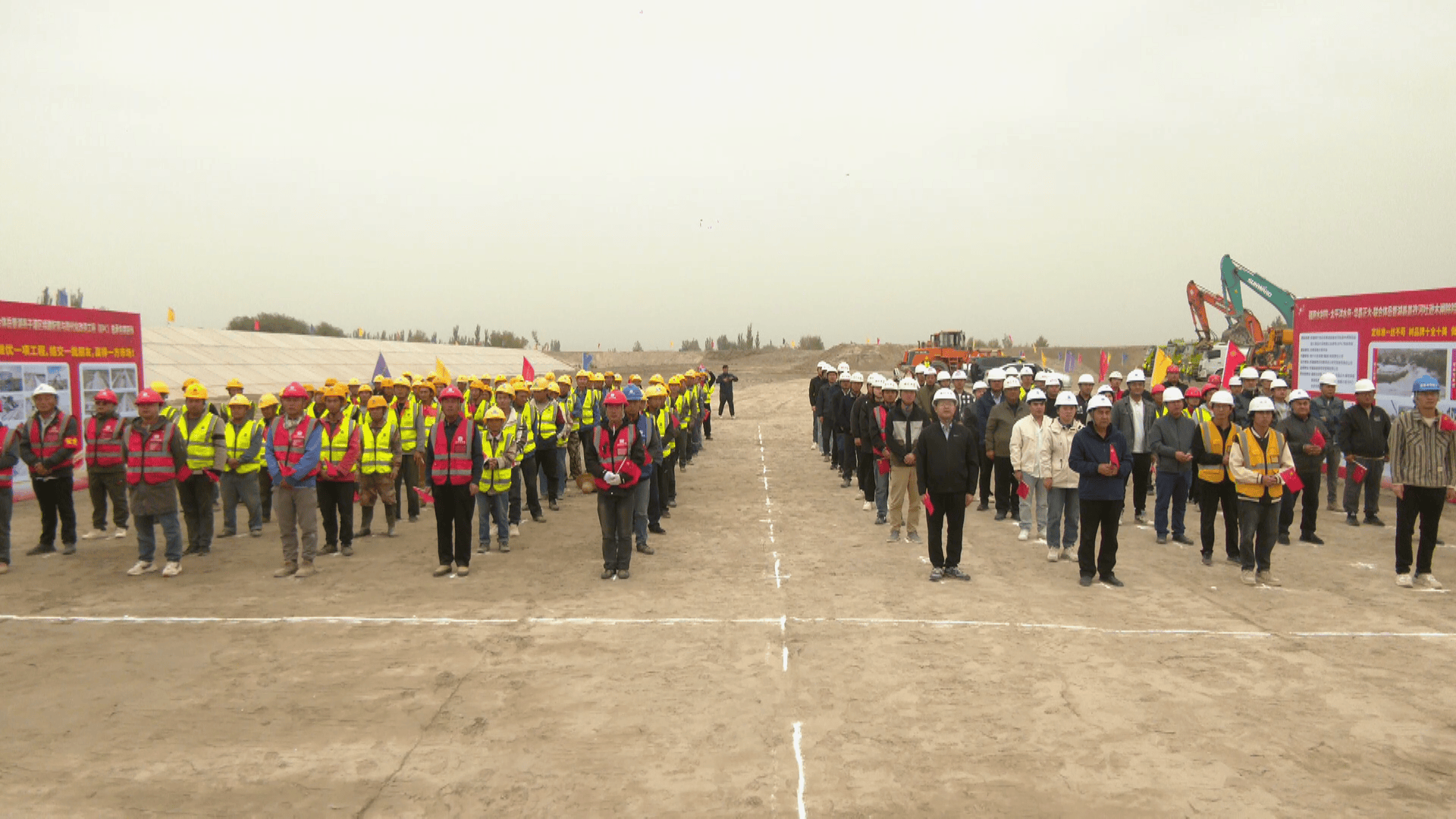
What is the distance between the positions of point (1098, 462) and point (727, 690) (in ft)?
15.4

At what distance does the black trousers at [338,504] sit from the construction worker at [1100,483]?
25.7 ft

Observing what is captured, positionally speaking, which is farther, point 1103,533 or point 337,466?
point 337,466

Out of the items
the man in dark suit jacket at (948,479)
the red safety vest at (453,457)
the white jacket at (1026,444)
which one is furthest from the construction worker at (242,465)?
the white jacket at (1026,444)

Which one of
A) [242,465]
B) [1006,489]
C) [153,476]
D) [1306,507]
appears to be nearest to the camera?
[153,476]

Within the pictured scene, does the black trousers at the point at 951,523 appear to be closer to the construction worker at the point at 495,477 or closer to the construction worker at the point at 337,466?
the construction worker at the point at 495,477

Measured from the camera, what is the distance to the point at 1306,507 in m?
10.1

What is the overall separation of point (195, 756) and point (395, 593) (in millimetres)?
3258

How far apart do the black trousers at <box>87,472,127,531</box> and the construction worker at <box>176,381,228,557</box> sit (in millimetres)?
1630

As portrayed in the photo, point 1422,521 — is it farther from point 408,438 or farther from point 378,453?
point 408,438

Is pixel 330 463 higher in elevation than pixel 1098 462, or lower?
lower

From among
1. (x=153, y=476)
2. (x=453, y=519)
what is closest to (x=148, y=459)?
(x=153, y=476)

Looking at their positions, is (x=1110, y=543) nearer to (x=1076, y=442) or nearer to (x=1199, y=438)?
(x=1076, y=442)

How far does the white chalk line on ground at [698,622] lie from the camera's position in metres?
6.52

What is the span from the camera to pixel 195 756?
4.51 metres
